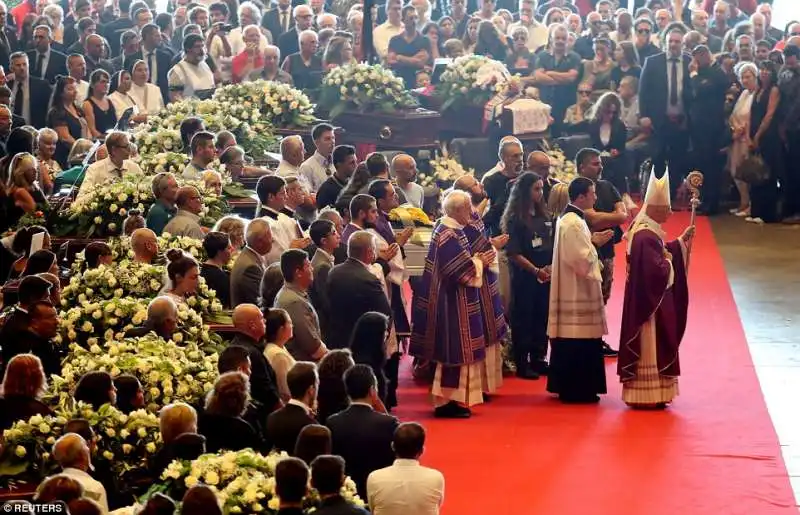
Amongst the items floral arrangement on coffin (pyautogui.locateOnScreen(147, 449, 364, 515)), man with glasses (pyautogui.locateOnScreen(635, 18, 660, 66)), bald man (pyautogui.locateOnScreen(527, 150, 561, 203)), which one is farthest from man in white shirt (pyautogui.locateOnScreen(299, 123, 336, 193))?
man with glasses (pyautogui.locateOnScreen(635, 18, 660, 66))

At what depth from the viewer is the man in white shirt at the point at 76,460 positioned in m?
7.62

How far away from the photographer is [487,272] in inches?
506

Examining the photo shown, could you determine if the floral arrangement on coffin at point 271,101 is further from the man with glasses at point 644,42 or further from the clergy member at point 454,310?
the man with glasses at point 644,42

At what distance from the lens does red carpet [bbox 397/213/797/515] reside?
10477 mm

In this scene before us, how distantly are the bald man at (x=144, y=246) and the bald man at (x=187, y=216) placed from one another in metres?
0.90

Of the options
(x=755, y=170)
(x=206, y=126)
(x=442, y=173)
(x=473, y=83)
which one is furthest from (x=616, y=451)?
(x=755, y=170)

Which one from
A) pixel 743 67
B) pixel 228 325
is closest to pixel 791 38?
pixel 743 67

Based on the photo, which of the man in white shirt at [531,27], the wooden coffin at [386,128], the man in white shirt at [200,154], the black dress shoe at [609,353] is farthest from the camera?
the man in white shirt at [531,27]

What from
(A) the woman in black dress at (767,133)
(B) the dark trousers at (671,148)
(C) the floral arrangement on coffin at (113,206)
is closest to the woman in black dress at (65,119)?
(C) the floral arrangement on coffin at (113,206)

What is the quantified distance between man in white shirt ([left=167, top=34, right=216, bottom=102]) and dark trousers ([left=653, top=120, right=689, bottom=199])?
20.2 ft

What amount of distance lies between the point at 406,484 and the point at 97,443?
1597 mm

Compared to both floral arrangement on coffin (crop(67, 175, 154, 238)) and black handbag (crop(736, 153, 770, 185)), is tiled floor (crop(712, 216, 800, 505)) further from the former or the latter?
floral arrangement on coffin (crop(67, 175, 154, 238))

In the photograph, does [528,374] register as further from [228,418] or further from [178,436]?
[178,436]

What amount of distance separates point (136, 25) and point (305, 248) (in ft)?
34.8
